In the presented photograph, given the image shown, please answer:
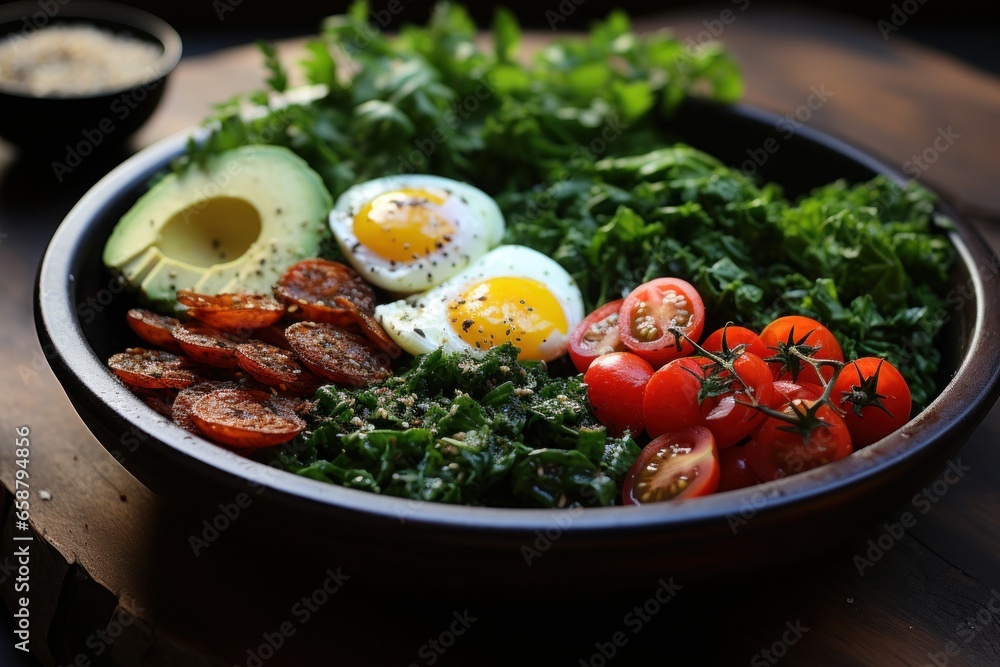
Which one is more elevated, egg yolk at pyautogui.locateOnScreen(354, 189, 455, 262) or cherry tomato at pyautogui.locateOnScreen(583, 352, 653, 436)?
cherry tomato at pyautogui.locateOnScreen(583, 352, 653, 436)

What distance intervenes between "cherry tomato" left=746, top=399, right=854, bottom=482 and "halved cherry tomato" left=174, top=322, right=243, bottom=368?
135 centimetres

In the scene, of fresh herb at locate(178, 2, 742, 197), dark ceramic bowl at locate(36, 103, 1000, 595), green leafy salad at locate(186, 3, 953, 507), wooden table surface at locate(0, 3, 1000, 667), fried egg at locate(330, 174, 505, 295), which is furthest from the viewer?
fresh herb at locate(178, 2, 742, 197)

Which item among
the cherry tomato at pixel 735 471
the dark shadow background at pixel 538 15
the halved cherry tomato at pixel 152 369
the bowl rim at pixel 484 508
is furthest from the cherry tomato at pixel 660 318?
the dark shadow background at pixel 538 15

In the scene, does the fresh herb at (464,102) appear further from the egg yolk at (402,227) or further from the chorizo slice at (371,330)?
the chorizo slice at (371,330)

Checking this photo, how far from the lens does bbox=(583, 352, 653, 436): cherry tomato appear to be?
2246mm

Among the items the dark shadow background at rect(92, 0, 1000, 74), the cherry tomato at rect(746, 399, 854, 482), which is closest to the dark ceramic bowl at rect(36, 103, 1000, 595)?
the cherry tomato at rect(746, 399, 854, 482)

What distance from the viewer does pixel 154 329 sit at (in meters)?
2.47

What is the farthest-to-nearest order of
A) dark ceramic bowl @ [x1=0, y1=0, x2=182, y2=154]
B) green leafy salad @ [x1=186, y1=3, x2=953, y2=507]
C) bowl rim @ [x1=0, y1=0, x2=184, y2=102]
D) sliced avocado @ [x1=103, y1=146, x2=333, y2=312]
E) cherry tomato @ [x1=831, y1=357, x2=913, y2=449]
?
bowl rim @ [x1=0, y1=0, x2=184, y2=102]
dark ceramic bowl @ [x1=0, y1=0, x2=182, y2=154]
sliced avocado @ [x1=103, y1=146, x2=333, y2=312]
cherry tomato @ [x1=831, y1=357, x2=913, y2=449]
green leafy salad @ [x1=186, y1=3, x2=953, y2=507]

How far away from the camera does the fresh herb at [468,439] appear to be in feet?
6.52

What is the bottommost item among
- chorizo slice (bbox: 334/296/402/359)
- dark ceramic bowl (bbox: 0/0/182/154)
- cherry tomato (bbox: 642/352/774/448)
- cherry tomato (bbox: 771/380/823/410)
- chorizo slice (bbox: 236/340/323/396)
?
dark ceramic bowl (bbox: 0/0/182/154)

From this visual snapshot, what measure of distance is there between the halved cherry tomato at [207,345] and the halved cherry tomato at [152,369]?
0.16ft

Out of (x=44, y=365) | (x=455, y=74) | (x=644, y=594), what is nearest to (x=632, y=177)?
(x=455, y=74)

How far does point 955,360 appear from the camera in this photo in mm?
2479

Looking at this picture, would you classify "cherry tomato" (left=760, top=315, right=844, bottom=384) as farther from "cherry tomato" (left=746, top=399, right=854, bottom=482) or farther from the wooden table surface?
the wooden table surface
